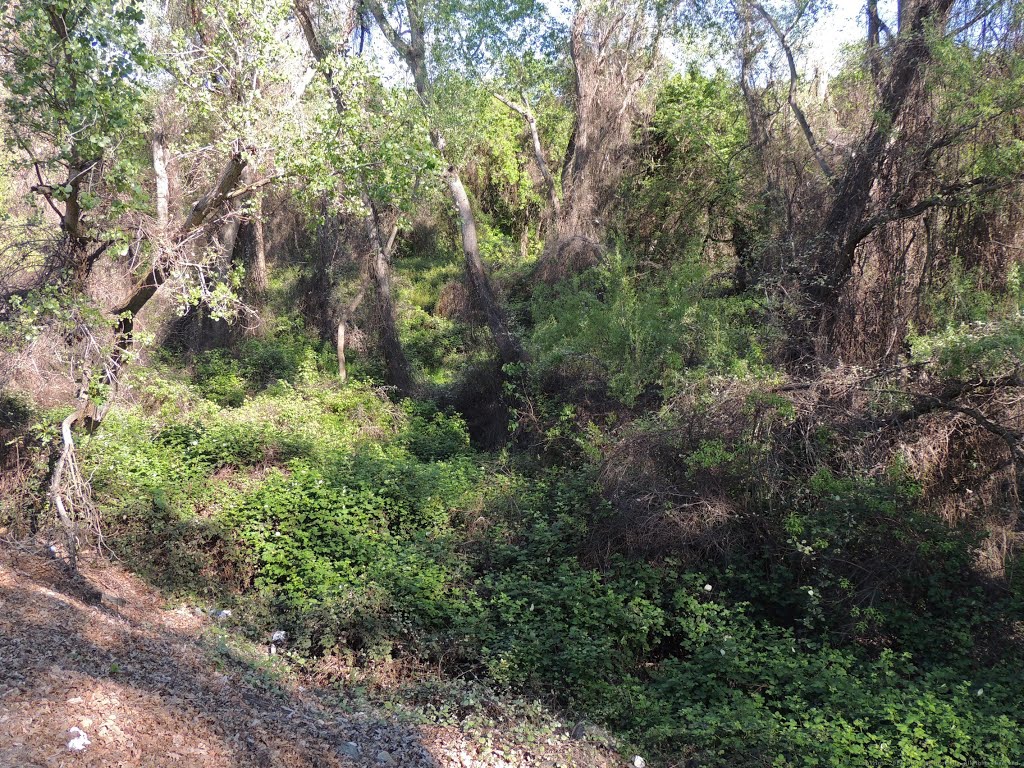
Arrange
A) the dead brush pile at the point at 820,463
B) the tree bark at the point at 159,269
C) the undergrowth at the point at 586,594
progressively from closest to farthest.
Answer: the undergrowth at the point at 586,594
the dead brush pile at the point at 820,463
the tree bark at the point at 159,269

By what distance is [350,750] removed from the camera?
531 centimetres

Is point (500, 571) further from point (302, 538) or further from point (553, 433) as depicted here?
point (553, 433)

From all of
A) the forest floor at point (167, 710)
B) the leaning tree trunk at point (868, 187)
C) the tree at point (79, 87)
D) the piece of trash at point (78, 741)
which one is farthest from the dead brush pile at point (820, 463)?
the tree at point (79, 87)

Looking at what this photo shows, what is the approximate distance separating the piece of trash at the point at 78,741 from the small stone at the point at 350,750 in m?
1.61

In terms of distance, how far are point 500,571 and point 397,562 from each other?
1.11 m

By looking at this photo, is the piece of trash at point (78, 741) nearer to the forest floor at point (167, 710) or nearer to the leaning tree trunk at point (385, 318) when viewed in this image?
the forest floor at point (167, 710)

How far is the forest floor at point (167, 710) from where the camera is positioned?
15.1 ft

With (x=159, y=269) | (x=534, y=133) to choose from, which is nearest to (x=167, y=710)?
(x=159, y=269)

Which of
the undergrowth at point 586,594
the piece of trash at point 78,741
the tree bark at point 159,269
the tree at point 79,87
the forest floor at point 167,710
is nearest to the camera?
the piece of trash at point 78,741

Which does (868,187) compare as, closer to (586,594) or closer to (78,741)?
(586,594)

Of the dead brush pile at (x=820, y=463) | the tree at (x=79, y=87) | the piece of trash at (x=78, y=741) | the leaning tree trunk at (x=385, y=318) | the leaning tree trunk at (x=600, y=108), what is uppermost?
the leaning tree trunk at (x=600, y=108)

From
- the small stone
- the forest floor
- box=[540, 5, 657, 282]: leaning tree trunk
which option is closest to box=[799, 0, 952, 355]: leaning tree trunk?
box=[540, 5, 657, 282]: leaning tree trunk

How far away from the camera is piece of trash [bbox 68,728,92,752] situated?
173 inches

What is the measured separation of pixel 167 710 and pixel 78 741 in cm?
68
